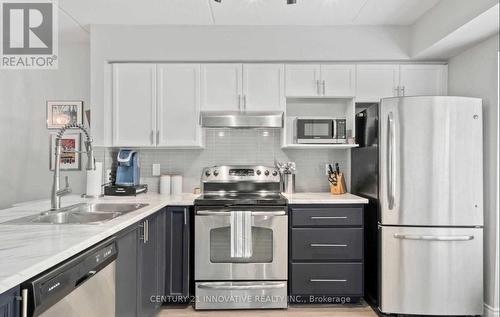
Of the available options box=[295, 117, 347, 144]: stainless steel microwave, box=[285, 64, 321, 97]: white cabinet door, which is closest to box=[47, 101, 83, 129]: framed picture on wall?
box=[285, 64, 321, 97]: white cabinet door

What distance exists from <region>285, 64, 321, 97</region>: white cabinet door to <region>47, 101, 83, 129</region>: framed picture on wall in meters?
2.17

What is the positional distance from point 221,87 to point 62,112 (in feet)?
5.74

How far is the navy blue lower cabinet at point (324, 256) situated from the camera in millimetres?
2926

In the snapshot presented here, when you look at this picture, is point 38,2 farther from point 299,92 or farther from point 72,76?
point 299,92

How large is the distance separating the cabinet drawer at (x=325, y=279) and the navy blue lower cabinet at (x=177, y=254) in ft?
2.90

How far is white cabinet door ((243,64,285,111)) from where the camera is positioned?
3.31 meters

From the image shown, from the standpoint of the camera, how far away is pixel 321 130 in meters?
3.30

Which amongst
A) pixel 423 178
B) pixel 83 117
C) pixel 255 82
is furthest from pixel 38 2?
pixel 423 178

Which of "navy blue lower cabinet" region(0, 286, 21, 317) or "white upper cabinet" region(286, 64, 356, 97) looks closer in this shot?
"navy blue lower cabinet" region(0, 286, 21, 317)

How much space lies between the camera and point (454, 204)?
2686 millimetres

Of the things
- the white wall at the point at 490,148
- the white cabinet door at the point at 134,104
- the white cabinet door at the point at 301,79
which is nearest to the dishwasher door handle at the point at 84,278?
the white cabinet door at the point at 134,104

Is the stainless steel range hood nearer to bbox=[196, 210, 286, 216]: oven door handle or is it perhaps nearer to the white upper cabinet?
the white upper cabinet

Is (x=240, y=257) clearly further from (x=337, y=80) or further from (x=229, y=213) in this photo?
(x=337, y=80)

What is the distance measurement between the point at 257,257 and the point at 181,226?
2.22 ft
